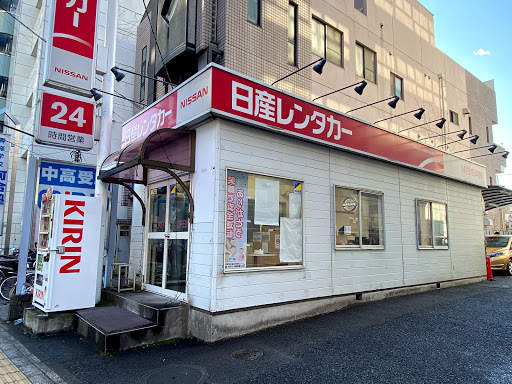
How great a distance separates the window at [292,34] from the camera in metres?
9.98

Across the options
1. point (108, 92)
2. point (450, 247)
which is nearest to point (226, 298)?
point (108, 92)

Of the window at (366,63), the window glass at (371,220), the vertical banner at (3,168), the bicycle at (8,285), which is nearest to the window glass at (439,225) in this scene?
the window glass at (371,220)

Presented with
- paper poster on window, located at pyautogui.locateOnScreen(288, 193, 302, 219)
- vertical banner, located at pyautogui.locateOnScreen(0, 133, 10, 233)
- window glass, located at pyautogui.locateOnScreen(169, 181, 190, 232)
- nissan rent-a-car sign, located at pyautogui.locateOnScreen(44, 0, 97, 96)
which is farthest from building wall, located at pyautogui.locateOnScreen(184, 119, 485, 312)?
vertical banner, located at pyautogui.locateOnScreen(0, 133, 10, 233)

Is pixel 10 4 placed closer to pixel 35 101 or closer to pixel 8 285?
pixel 35 101

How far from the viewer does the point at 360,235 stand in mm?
8219

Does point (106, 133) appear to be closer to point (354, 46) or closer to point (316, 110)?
point (316, 110)

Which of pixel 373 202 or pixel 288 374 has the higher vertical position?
pixel 373 202

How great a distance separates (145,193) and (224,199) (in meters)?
2.92

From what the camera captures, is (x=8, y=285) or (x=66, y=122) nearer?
(x=66, y=122)

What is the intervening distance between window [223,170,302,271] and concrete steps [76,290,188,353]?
119 cm

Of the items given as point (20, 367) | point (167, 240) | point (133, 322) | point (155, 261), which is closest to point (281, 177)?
point (167, 240)

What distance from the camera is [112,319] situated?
5.57 metres

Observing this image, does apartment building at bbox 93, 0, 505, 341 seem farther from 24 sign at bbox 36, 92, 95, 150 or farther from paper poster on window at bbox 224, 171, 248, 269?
24 sign at bbox 36, 92, 95, 150

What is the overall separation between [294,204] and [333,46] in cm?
713
